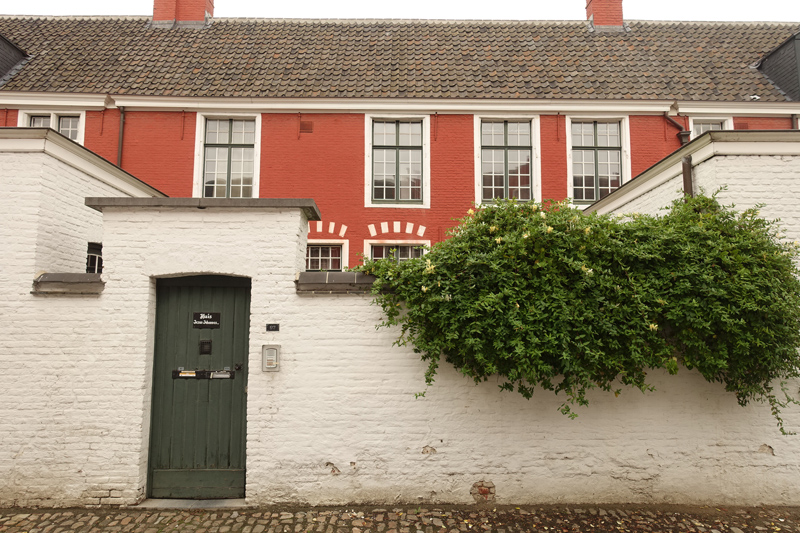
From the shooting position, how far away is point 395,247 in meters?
10.7

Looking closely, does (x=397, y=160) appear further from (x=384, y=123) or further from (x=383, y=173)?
(x=384, y=123)

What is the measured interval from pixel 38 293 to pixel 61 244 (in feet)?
2.48

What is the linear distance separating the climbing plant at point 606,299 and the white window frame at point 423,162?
6319 millimetres

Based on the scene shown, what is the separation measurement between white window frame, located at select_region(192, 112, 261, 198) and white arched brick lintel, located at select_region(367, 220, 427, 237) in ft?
9.54

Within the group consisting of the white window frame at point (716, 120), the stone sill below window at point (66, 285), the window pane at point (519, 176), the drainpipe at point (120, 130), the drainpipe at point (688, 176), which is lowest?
the stone sill below window at point (66, 285)

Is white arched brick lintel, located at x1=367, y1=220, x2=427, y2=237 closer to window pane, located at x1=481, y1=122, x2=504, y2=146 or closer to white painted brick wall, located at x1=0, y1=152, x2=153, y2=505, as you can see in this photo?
window pane, located at x1=481, y1=122, x2=504, y2=146

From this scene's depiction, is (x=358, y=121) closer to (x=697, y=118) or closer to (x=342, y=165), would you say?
(x=342, y=165)

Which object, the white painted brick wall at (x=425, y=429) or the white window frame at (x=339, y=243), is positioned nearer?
the white painted brick wall at (x=425, y=429)

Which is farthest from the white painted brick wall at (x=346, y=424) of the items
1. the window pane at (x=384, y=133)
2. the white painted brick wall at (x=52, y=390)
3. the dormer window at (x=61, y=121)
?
the dormer window at (x=61, y=121)

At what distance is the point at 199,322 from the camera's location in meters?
5.00

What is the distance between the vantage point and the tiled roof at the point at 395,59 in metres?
10.9

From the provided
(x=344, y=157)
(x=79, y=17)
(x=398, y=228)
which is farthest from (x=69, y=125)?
(x=398, y=228)

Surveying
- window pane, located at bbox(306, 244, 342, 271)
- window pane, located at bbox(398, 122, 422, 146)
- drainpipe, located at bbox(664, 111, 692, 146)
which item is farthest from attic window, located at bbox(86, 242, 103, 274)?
drainpipe, located at bbox(664, 111, 692, 146)

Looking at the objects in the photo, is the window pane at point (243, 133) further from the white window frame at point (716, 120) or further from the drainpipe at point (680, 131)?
the white window frame at point (716, 120)
